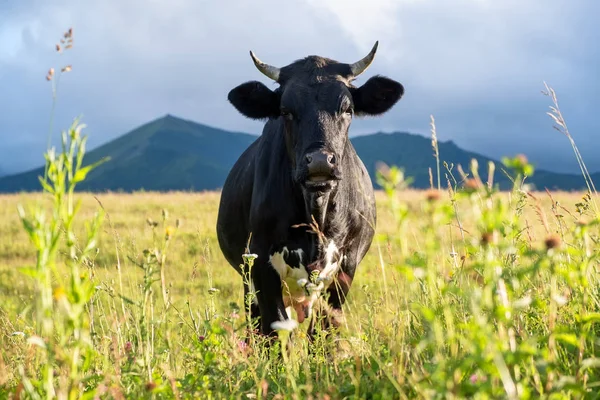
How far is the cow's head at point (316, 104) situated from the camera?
19.0ft

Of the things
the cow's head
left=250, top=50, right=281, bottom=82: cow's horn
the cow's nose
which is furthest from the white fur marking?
left=250, top=50, right=281, bottom=82: cow's horn

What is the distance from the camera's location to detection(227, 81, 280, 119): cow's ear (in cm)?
724

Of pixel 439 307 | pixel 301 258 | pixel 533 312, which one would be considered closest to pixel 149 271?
pixel 439 307

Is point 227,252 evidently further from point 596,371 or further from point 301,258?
point 596,371

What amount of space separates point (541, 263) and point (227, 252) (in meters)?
6.61

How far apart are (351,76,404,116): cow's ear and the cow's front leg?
75.3 inches

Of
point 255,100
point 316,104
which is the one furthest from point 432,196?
point 255,100

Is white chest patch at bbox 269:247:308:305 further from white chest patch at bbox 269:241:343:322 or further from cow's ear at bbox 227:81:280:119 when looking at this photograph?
cow's ear at bbox 227:81:280:119

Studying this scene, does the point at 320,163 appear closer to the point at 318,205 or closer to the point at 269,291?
the point at 318,205

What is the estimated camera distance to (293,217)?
6715 millimetres

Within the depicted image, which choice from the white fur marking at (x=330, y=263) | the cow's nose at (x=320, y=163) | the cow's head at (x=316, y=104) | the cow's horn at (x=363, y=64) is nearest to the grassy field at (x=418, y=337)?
the cow's nose at (x=320, y=163)

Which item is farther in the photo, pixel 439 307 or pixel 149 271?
pixel 439 307

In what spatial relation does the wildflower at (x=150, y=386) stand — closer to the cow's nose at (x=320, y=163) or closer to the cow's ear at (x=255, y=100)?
the cow's nose at (x=320, y=163)

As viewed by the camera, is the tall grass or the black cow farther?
the black cow
